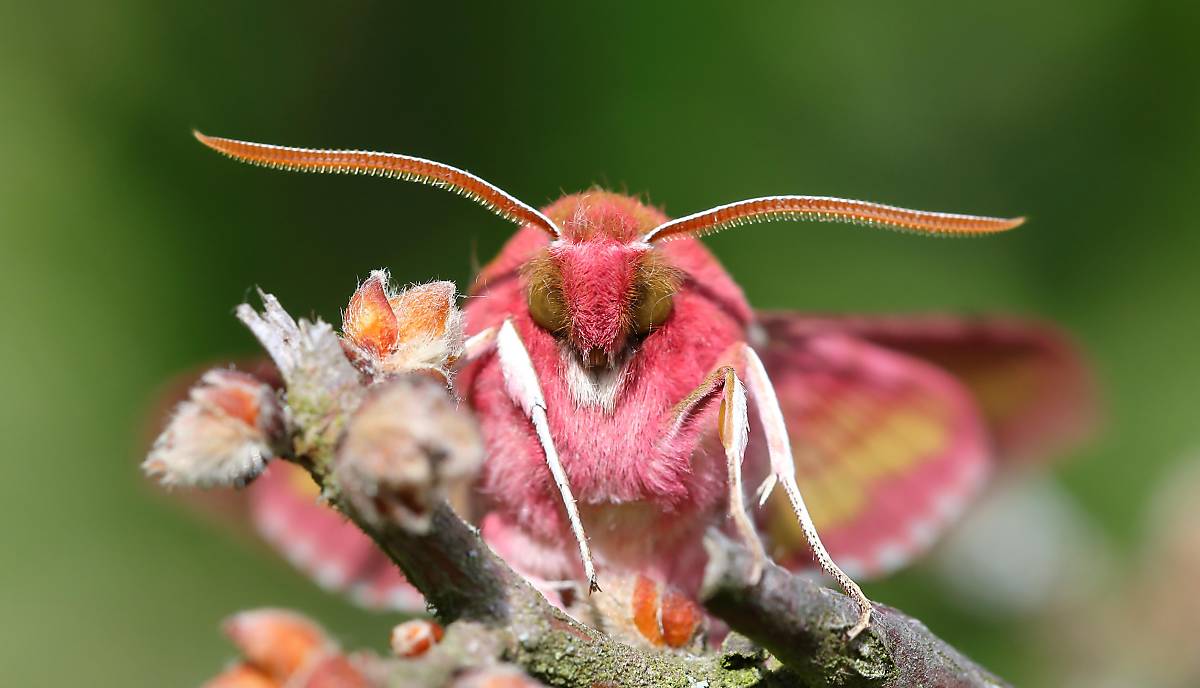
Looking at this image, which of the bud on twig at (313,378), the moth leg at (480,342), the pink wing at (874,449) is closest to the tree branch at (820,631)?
the bud on twig at (313,378)

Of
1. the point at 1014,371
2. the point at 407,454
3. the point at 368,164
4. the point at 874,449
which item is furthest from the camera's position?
the point at 1014,371

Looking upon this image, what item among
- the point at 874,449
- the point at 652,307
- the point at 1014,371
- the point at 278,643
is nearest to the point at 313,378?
the point at 278,643

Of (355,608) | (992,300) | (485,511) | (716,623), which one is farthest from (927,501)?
(355,608)

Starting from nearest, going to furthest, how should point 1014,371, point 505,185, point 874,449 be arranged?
point 874,449
point 1014,371
point 505,185

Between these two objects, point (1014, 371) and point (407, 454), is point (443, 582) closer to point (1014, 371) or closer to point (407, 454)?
point (407, 454)

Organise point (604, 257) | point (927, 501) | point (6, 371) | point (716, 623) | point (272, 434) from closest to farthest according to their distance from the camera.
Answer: point (272, 434) → point (604, 257) → point (716, 623) → point (927, 501) → point (6, 371)

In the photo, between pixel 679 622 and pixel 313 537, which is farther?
pixel 313 537

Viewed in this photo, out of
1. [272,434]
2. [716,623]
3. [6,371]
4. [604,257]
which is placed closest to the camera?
[272,434]

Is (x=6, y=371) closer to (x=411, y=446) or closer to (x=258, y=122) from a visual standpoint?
(x=258, y=122)
